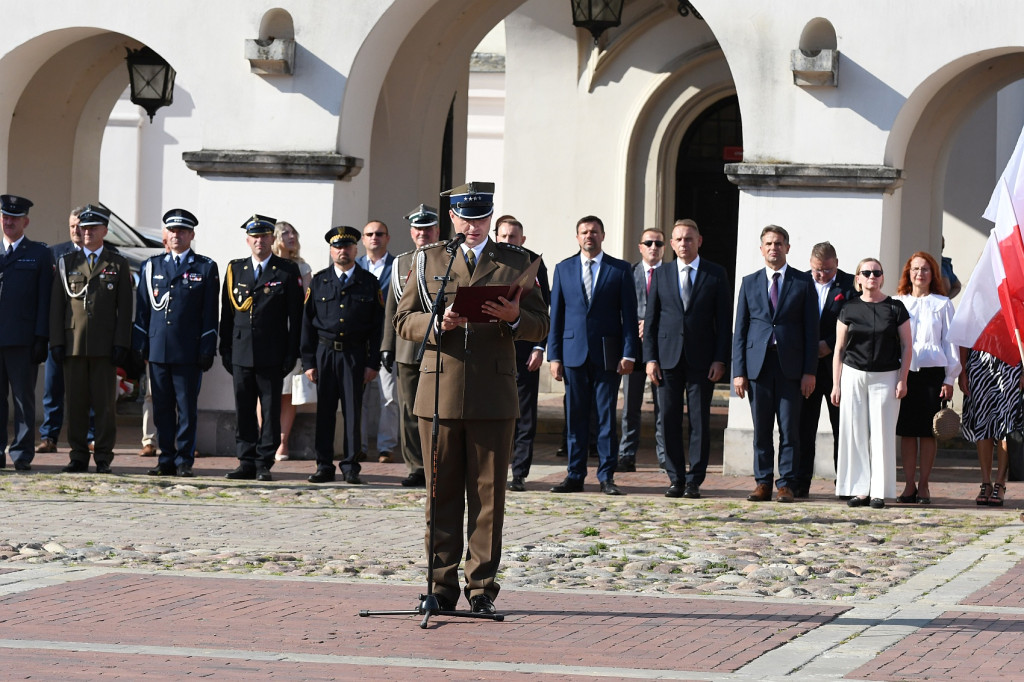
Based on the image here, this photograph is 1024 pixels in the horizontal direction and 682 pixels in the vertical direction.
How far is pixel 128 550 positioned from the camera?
8.82 meters

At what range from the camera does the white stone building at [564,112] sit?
41.6ft

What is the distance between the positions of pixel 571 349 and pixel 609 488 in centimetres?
101

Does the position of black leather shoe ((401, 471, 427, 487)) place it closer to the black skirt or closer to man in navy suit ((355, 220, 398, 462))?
man in navy suit ((355, 220, 398, 462))

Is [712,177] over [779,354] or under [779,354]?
over

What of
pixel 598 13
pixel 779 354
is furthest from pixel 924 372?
pixel 598 13

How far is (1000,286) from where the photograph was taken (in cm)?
1046

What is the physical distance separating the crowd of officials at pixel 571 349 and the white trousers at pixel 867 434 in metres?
0.01

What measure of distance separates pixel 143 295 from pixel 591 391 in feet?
11.1

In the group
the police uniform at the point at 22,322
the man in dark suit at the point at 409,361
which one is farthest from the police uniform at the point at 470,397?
the police uniform at the point at 22,322

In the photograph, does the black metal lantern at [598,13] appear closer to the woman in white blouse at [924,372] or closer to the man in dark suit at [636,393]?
the man in dark suit at [636,393]

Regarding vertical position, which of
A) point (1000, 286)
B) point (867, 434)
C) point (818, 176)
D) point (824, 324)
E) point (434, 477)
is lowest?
point (434, 477)

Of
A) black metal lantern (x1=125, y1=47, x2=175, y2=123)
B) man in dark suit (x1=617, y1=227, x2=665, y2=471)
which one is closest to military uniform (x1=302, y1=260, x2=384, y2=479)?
man in dark suit (x1=617, y1=227, x2=665, y2=471)

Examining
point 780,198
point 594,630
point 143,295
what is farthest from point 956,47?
point 594,630

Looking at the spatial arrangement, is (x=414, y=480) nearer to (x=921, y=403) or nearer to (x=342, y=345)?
(x=342, y=345)
